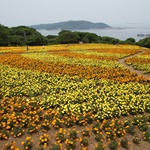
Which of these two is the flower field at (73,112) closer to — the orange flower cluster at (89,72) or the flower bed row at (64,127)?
the flower bed row at (64,127)

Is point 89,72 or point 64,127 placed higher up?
point 89,72

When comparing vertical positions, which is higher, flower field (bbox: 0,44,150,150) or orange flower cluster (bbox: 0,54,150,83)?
orange flower cluster (bbox: 0,54,150,83)

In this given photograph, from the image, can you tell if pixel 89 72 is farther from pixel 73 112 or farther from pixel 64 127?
pixel 64 127

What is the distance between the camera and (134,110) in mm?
10789

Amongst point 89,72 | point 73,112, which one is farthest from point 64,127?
point 89,72

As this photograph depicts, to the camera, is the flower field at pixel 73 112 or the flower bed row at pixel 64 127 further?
the flower field at pixel 73 112

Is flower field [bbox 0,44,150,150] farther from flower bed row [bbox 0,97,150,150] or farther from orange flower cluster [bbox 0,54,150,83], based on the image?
orange flower cluster [bbox 0,54,150,83]

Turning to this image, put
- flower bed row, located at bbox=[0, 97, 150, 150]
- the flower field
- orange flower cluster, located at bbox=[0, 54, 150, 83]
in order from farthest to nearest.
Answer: orange flower cluster, located at bbox=[0, 54, 150, 83] → the flower field → flower bed row, located at bbox=[0, 97, 150, 150]

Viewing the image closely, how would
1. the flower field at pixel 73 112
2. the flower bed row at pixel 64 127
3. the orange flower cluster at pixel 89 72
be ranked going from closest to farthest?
the flower bed row at pixel 64 127 < the flower field at pixel 73 112 < the orange flower cluster at pixel 89 72

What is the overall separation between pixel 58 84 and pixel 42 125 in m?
5.25

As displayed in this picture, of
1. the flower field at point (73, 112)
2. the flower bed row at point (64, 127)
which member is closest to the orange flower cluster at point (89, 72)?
the flower field at point (73, 112)

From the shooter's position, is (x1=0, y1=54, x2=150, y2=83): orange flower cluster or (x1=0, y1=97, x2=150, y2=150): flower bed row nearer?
(x1=0, y1=97, x2=150, y2=150): flower bed row

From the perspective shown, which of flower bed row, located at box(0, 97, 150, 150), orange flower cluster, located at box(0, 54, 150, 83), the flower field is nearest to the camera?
flower bed row, located at box(0, 97, 150, 150)

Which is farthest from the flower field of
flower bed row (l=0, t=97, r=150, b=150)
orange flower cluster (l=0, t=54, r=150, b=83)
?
orange flower cluster (l=0, t=54, r=150, b=83)
